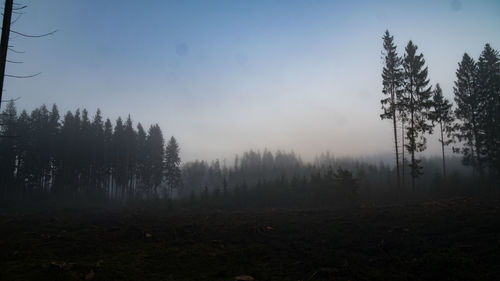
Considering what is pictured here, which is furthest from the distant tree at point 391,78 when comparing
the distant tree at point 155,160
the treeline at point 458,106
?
the distant tree at point 155,160

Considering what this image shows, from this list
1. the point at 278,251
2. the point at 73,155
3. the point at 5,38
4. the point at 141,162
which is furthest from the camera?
the point at 141,162

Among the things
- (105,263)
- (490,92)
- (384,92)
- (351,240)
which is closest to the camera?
(105,263)

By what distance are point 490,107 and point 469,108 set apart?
2.08 meters

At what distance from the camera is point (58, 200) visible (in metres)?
46.5

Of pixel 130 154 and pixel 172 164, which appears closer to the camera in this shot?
pixel 130 154

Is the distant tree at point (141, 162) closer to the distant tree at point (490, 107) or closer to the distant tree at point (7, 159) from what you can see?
the distant tree at point (7, 159)

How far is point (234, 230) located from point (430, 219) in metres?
11.7

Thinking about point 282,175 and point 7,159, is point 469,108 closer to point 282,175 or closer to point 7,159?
point 282,175

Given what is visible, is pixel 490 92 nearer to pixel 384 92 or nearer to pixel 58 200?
pixel 384 92

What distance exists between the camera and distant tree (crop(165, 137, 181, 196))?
215 feet

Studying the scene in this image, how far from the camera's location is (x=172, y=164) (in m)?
66.5

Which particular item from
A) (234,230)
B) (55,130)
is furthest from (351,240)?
(55,130)

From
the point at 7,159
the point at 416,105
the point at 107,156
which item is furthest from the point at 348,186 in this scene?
the point at 7,159

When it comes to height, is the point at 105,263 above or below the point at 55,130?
below
